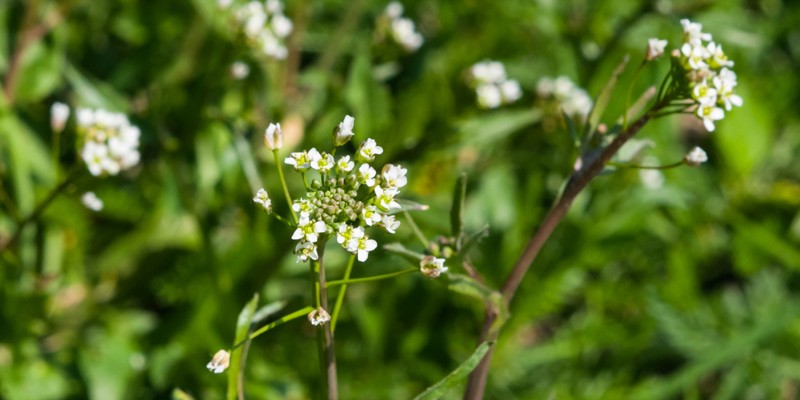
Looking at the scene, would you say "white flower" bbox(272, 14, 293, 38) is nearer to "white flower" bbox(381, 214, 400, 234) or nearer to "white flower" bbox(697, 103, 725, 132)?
"white flower" bbox(381, 214, 400, 234)

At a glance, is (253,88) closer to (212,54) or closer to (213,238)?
(212,54)

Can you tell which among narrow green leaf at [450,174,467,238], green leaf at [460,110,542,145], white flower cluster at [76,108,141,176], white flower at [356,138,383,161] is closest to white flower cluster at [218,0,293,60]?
white flower cluster at [76,108,141,176]

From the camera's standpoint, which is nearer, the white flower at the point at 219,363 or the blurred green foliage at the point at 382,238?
the white flower at the point at 219,363

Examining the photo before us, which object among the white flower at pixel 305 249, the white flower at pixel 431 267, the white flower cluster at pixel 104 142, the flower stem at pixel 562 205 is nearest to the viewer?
the white flower at pixel 305 249

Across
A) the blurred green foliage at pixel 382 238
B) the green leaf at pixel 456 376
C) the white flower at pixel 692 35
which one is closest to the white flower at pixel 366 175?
the green leaf at pixel 456 376

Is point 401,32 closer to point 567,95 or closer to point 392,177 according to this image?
point 567,95

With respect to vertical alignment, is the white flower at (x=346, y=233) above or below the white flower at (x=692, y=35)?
below

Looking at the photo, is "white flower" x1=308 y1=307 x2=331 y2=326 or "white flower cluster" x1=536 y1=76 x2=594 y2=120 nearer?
"white flower" x1=308 y1=307 x2=331 y2=326

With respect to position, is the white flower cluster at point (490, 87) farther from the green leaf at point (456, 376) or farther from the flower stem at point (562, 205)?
the green leaf at point (456, 376)

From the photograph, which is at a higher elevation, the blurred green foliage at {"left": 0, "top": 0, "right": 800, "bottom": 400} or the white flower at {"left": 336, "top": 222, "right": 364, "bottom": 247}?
the blurred green foliage at {"left": 0, "top": 0, "right": 800, "bottom": 400}
